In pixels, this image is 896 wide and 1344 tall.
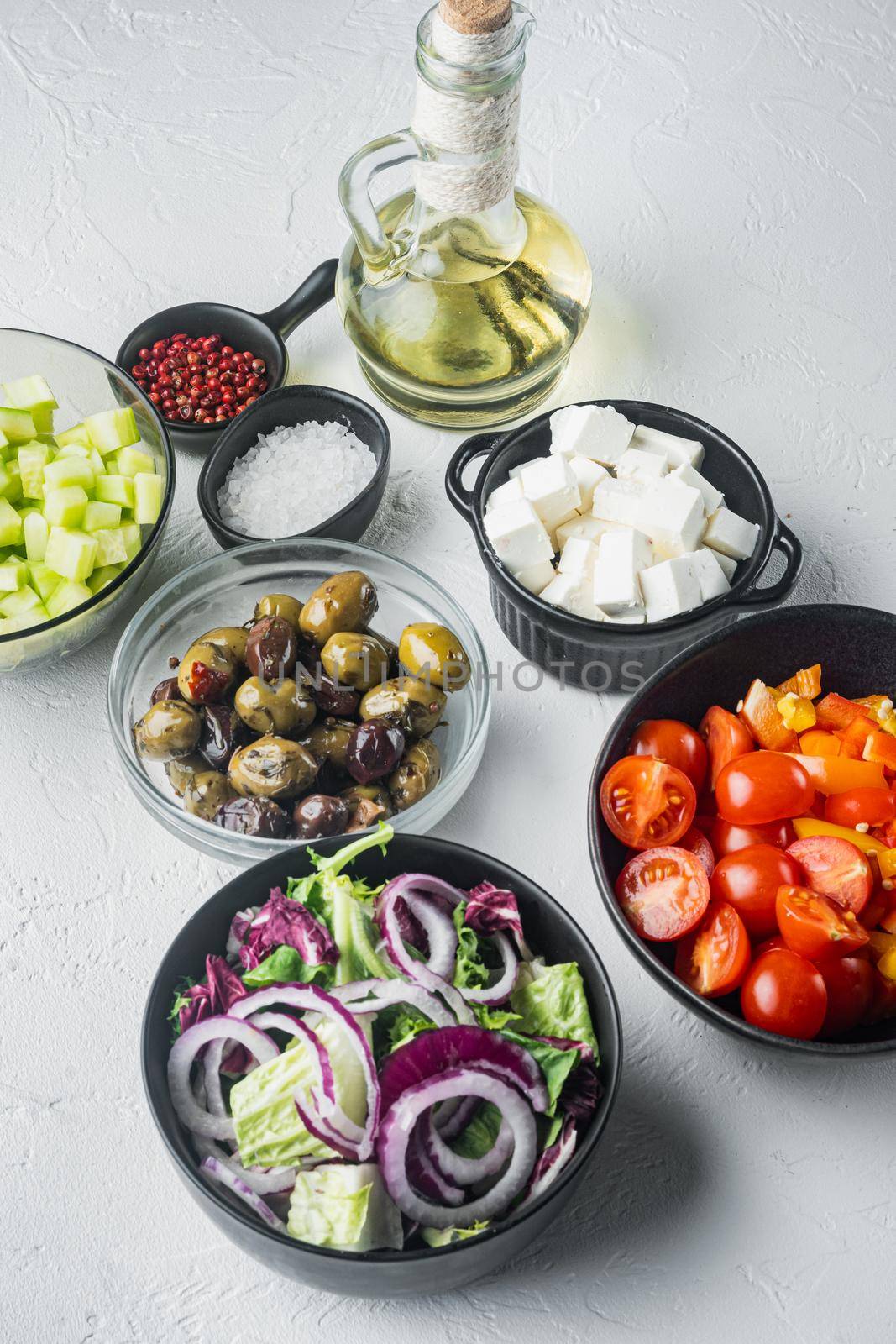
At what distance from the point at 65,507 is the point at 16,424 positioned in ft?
0.51

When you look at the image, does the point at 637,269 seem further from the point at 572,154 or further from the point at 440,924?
the point at 440,924

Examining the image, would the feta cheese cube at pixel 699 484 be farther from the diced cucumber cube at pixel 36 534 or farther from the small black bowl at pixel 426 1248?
the diced cucumber cube at pixel 36 534

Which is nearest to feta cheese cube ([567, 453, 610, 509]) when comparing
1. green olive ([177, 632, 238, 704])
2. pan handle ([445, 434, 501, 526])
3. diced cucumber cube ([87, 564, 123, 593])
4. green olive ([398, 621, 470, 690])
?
pan handle ([445, 434, 501, 526])

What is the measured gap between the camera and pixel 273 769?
4.10ft

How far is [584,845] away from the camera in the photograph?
4.59 ft

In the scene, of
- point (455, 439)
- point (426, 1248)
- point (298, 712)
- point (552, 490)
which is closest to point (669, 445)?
point (552, 490)

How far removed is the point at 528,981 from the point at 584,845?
296 millimetres

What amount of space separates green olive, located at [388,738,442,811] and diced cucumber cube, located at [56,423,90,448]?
584 millimetres

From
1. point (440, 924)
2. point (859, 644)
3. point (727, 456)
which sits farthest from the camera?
point (727, 456)

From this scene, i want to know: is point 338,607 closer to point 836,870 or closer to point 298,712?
point 298,712

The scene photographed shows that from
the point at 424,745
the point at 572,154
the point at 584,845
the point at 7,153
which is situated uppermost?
the point at 572,154

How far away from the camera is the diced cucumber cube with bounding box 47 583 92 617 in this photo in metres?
1.42

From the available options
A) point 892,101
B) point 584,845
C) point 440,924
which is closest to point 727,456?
point 584,845

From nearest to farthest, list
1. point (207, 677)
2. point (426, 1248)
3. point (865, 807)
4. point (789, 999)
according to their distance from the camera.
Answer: point (426, 1248)
point (789, 999)
point (865, 807)
point (207, 677)
